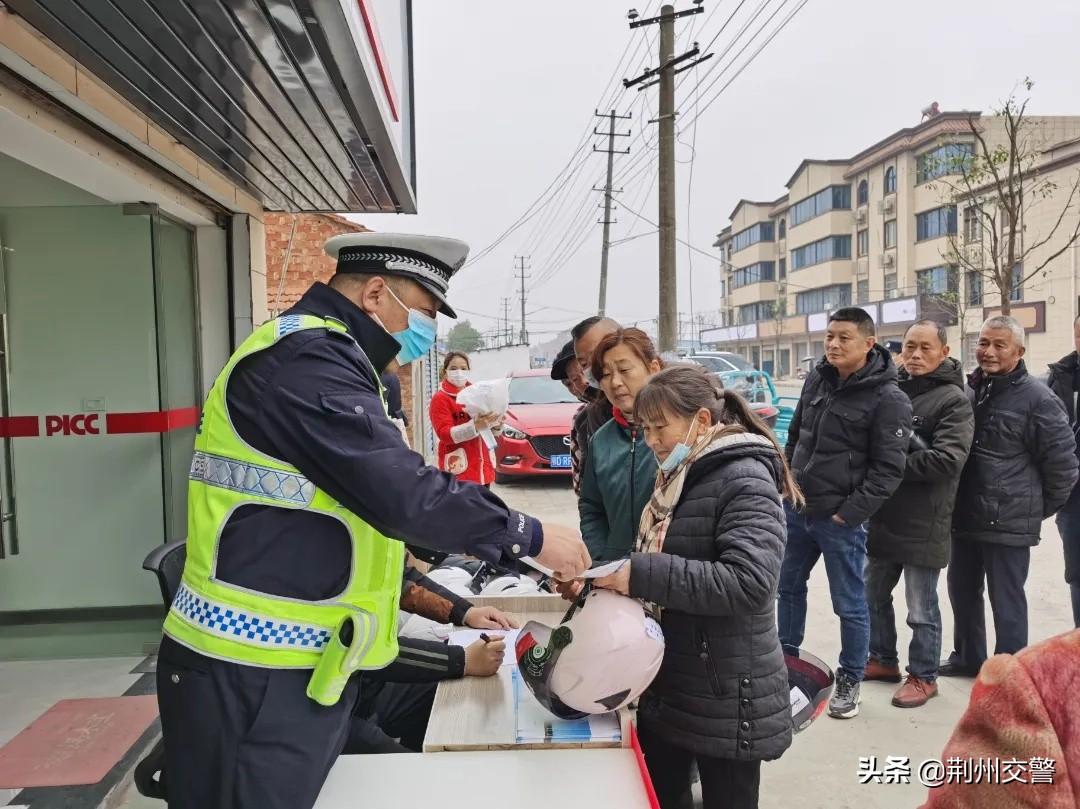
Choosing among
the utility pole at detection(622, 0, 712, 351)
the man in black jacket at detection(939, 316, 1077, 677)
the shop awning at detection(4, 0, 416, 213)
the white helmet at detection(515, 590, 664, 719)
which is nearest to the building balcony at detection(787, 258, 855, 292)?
the utility pole at detection(622, 0, 712, 351)

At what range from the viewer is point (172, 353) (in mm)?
4547

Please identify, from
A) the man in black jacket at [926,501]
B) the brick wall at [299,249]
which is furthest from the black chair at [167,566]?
the brick wall at [299,249]

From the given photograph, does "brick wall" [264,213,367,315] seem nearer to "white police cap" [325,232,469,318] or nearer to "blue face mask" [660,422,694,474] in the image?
"white police cap" [325,232,469,318]

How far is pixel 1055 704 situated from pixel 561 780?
39.0 inches

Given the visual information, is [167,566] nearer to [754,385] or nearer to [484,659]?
[484,659]

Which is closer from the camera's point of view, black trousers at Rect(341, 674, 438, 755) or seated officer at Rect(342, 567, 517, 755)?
seated officer at Rect(342, 567, 517, 755)

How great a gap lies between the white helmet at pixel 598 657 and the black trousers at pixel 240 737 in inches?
19.6

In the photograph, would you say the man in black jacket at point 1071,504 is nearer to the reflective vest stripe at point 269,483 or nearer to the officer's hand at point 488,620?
the officer's hand at point 488,620

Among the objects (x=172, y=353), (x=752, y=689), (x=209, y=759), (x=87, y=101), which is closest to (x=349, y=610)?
(x=209, y=759)

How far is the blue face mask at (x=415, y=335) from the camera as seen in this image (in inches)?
70.9

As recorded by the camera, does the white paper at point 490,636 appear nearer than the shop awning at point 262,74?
No

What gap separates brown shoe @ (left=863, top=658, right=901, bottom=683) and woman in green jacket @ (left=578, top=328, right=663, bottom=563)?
2.08 m

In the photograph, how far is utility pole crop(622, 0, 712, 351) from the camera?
437 inches

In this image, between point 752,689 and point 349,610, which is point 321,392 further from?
point 752,689
